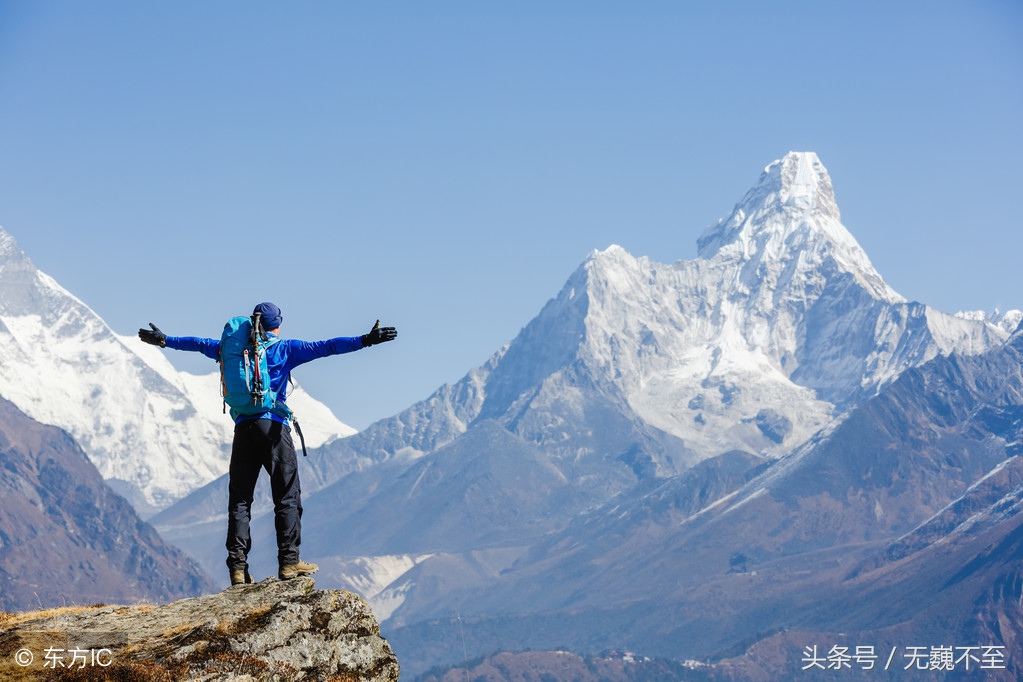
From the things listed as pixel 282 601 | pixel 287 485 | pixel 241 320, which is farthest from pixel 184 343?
pixel 282 601

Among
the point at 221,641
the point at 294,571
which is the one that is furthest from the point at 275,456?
the point at 221,641

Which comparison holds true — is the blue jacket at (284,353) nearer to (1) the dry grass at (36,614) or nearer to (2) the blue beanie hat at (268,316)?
(2) the blue beanie hat at (268,316)

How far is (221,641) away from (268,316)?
603 centimetres

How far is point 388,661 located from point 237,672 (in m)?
2.71

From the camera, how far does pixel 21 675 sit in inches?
870

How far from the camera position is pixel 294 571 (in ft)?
82.8

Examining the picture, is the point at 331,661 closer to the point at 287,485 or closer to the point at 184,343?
the point at 287,485

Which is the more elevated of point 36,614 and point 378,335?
point 378,335

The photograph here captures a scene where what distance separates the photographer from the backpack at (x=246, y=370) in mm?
25188

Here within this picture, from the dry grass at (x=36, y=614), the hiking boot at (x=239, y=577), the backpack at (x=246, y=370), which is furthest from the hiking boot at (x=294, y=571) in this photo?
the dry grass at (x=36, y=614)

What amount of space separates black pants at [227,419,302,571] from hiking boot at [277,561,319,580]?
0.36ft

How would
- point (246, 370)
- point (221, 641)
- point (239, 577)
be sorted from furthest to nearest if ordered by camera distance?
point (239, 577) → point (246, 370) → point (221, 641)

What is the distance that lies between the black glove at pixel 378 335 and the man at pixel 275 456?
204mm

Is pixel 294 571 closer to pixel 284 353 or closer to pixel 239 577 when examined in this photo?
pixel 239 577
